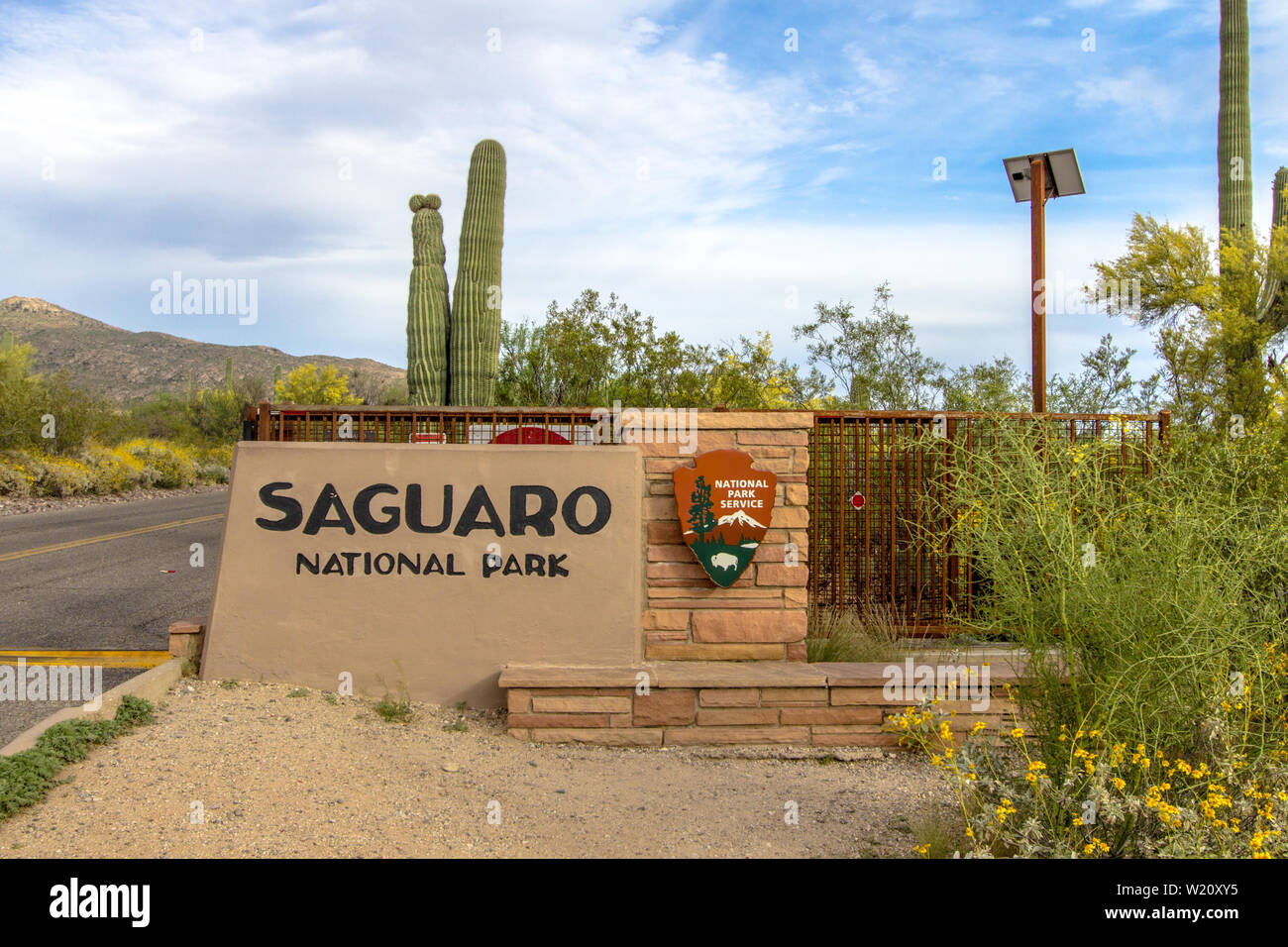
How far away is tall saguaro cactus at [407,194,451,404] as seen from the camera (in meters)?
14.5

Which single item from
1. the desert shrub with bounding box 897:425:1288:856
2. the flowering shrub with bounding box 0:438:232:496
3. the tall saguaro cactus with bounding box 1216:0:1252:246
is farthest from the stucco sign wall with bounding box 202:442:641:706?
the tall saguaro cactus with bounding box 1216:0:1252:246

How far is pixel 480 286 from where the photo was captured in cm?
1540

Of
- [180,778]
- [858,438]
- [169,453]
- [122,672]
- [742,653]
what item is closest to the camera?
[180,778]

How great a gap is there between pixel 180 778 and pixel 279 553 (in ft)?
6.24

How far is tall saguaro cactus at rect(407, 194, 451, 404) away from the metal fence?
24.0ft

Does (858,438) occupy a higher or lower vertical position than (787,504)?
higher

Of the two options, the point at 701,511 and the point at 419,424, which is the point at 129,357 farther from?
the point at 701,511

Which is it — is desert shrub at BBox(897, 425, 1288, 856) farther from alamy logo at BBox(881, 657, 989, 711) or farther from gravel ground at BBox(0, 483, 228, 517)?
gravel ground at BBox(0, 483, 228, 517)

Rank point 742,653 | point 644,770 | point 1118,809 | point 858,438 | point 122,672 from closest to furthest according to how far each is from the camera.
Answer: point 1118,809
point 644,770
point 742,653
point 122,672
point 858,438

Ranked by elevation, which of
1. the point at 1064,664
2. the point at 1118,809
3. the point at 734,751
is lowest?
the point at 734,751

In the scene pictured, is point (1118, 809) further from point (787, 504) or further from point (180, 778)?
point (180, 778)

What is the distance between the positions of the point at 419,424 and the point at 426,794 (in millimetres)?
3236

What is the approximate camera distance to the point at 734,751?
5.65m

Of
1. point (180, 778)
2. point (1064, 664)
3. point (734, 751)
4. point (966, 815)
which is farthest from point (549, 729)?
point (1064, 664)
